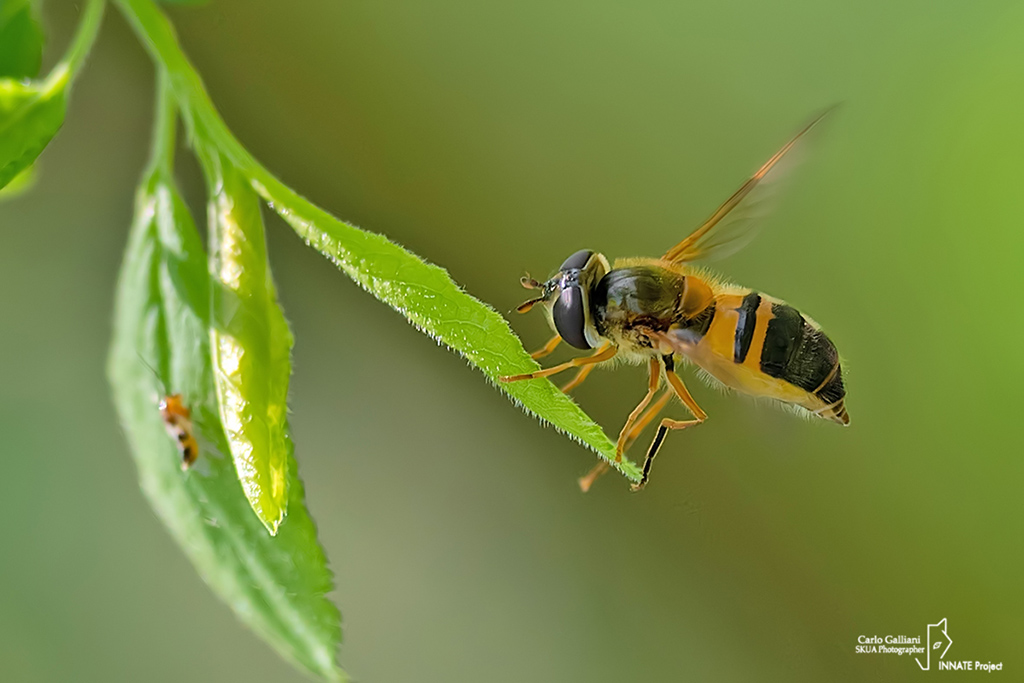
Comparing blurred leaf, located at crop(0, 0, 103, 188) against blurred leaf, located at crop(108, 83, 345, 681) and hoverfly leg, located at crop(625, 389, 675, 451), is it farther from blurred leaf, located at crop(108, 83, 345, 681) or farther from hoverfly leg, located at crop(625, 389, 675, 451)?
hoverfly leg, located at crop(625, 389, 675, 451)

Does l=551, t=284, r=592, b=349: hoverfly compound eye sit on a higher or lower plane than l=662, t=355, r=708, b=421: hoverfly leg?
higher

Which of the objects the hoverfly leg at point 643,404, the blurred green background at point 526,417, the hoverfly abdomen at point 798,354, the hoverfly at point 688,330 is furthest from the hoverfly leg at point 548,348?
the blurred green background at point 526,417

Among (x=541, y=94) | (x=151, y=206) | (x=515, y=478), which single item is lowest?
(x=151, y=206)

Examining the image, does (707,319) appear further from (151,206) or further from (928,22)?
(928,22)

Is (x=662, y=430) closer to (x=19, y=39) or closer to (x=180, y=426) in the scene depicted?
(x=180, y=426)

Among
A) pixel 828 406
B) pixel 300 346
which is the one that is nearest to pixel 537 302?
pixel 828 406

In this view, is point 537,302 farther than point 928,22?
No

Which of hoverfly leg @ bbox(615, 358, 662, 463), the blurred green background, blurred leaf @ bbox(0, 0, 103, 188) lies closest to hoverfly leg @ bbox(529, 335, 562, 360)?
hoverfly leg @ bbox(615, 358, 662, 463)

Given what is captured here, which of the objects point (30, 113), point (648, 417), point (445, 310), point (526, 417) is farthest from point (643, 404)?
point (526, 417)
